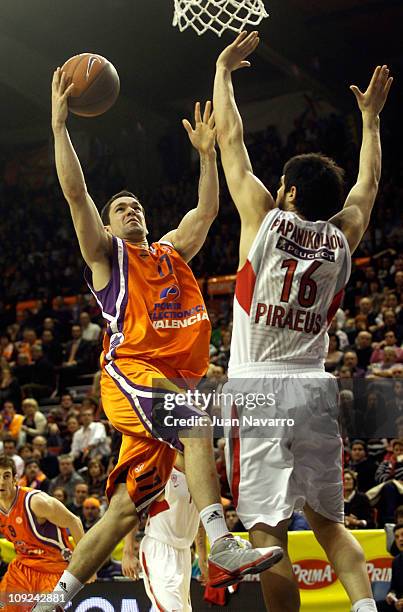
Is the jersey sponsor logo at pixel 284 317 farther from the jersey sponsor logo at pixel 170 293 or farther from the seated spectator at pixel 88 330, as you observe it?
the seated spectator at pixel 88 330

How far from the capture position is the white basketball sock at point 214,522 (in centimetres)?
372

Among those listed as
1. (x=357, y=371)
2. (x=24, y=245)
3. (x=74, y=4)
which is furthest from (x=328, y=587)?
(x=24, y=245)

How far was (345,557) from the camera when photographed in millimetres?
3600

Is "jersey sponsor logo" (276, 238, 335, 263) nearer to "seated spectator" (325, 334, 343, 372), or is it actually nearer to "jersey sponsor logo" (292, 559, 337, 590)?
"jersey sponsor logo" (292, 559, 337, 590)

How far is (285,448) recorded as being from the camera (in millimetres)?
3480

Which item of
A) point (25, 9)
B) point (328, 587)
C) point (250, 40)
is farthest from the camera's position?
point (25, 9)

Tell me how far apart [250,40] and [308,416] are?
5.70ft

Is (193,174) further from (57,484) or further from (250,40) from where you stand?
(250,40)

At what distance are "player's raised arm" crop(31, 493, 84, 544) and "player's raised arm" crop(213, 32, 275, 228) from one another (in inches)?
116

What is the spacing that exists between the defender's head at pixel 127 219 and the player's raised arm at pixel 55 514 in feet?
6.99

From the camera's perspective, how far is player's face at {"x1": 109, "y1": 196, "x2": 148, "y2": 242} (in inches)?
187

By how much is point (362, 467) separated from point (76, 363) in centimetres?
670

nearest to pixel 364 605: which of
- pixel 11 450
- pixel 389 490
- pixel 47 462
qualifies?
pixel 389 490

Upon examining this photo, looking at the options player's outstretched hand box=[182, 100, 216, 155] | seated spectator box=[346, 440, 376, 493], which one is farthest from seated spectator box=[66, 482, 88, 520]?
player's outstretched hand box=[182, 100, 216, 155]
